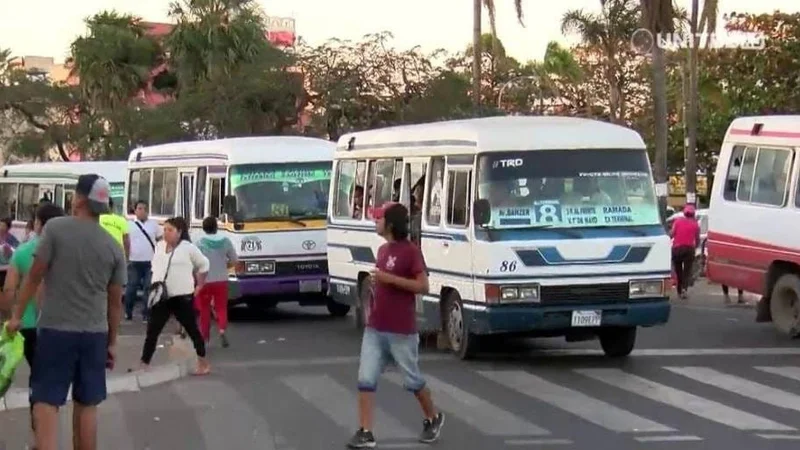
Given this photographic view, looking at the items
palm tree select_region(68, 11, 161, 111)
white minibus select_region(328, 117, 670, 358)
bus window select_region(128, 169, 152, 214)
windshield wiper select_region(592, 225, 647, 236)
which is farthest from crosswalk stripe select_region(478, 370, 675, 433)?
palm tree select_region(68, 11, 161, 111)

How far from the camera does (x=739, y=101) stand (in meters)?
41.8

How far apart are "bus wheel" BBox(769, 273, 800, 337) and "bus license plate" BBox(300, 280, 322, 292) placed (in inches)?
262

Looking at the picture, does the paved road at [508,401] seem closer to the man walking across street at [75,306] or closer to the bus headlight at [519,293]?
the bus headlight at [519,293]

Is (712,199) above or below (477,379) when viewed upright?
above

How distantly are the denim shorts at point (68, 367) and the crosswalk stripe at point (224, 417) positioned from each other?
6.71ft

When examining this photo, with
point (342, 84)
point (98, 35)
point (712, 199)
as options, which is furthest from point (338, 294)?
point (98, 35)

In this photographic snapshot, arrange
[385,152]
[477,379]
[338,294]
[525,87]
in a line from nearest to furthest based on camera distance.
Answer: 1. [477,379]
2. [385,152]
3. [338,294]
4. [525,87]

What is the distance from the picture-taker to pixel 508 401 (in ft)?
41.5

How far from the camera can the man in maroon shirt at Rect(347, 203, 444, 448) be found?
401 inches

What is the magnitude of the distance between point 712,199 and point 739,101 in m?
23.6

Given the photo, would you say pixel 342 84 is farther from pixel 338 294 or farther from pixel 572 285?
pixel 572 285

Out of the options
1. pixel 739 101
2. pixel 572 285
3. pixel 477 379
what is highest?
pixel 739 101

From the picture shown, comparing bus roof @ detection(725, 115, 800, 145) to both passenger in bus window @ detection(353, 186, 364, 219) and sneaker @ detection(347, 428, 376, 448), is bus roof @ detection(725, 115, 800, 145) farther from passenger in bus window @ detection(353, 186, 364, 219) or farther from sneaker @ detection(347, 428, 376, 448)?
sneaker @ detection(347, 428, 376, 448)

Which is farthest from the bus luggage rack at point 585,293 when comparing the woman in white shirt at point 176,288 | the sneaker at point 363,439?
the sneaker at point 363,439
